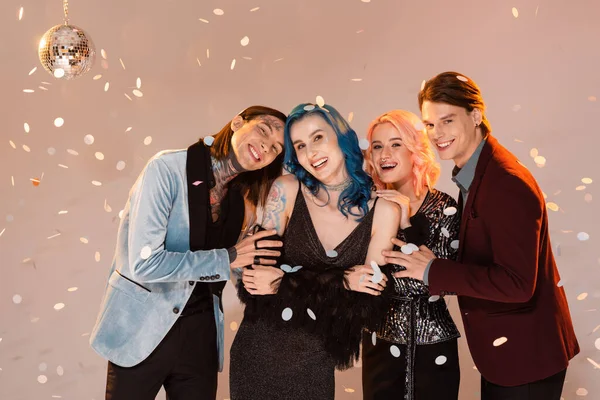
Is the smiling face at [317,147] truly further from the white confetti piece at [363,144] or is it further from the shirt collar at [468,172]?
the shirt collar at [468,172]

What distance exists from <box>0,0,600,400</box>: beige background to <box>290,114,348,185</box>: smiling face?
1718 mm

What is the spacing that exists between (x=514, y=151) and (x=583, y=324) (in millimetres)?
1106

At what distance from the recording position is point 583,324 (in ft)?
13.6

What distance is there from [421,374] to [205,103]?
2394 millimetres

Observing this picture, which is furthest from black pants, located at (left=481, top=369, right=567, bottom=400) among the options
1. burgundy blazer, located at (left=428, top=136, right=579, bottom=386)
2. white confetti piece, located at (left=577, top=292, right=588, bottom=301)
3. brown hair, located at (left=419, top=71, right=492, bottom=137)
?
white confetti piece, located at (left=577, top=292, right=588, bottom=301)

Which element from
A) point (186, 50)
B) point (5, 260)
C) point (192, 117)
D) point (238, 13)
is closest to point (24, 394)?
point (5, 260)

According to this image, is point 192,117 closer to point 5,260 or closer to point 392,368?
point 5,260

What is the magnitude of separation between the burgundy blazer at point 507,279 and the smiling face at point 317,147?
0.51m

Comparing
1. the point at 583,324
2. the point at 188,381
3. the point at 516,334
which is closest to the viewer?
the point at 516,334

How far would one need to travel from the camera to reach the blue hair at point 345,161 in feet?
8.45

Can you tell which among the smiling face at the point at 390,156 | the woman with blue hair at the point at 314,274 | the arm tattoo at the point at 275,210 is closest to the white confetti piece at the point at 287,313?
the woman with blue hair at the point at 314,274

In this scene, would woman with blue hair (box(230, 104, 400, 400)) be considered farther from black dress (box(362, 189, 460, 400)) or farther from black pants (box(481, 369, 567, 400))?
black pants (box(481, 369, 567, 400))

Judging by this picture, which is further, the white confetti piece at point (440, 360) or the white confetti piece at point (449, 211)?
the white confetti piece at point (449, 211)

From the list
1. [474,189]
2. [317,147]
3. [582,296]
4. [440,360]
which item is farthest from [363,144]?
[582,296]
